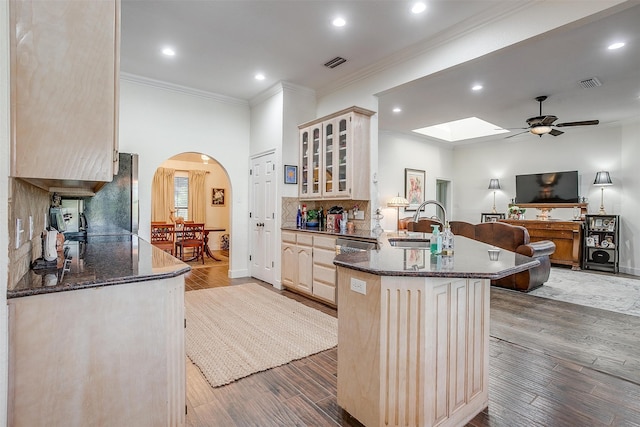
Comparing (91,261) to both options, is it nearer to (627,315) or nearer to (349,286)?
(349,286)

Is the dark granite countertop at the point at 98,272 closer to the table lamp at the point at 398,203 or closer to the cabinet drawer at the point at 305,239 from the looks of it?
the cabinet drawer at the point at 305,239

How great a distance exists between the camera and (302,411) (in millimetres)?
1902

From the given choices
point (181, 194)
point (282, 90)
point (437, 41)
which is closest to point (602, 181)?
point (437, 41)

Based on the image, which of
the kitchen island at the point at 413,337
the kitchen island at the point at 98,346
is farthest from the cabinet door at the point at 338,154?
the kitchen island at the point at 98,346

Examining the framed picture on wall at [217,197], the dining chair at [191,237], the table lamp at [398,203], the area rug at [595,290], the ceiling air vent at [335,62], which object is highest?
the ceiling air vent at [335,62]

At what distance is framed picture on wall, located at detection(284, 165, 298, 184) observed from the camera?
483 centimetres

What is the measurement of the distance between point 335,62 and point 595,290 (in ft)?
17.0

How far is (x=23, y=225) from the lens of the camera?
145 centimetres

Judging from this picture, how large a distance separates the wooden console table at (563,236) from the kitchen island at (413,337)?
611cm

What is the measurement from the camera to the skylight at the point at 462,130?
25.0ft

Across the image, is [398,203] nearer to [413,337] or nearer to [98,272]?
[413,337]

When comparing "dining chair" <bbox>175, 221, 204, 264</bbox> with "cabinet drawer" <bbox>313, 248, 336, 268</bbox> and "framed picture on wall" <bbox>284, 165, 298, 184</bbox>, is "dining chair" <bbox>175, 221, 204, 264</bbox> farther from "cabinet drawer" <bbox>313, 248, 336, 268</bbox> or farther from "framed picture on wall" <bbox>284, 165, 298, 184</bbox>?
"cabinet drawer" <bbox>313, 248, 336, 268</bbox>

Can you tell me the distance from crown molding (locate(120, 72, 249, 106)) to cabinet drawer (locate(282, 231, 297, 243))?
2.54 metres

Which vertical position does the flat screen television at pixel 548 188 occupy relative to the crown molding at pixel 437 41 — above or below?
below
